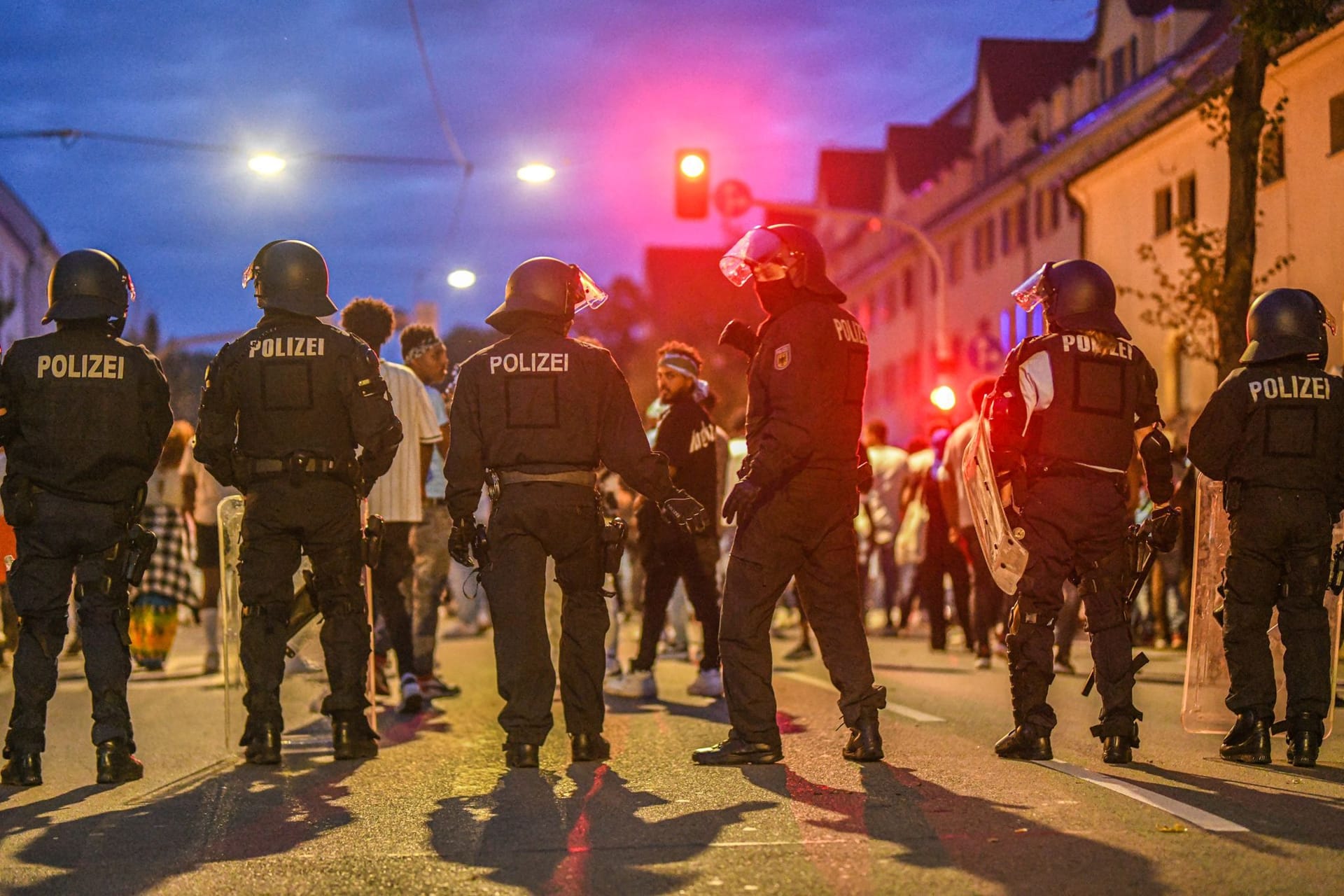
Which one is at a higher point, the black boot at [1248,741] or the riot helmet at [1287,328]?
the riot helmet at [1287,328]

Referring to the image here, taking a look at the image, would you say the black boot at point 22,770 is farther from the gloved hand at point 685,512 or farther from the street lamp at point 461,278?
the street lamp at point 461,278

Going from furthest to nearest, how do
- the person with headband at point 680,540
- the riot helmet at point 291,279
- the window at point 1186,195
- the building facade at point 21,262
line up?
the building facade at point 21,262 → the window at point 1186,195 → the person with headband at point 680,540 → the riot helmet at point 291,279

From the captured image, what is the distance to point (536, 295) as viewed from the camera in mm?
7559

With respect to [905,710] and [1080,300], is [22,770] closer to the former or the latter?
[905,710]

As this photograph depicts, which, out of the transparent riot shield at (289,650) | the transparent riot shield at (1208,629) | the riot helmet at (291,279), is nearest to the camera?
the riot helmet at (291,279)

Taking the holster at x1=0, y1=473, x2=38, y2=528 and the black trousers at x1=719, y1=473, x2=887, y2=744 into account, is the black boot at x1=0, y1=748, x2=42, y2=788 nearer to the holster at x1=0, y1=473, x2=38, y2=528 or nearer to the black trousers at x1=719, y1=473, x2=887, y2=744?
the holster at x1=0, y1=473, x2=38, y2=528

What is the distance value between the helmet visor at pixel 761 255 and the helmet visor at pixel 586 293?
2.39 feet

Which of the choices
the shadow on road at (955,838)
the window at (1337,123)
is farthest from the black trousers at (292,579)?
the window at (1337,123)

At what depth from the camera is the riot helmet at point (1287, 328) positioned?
748cm

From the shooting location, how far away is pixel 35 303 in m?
55.5

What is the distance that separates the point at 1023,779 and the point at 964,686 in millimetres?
A: 4861

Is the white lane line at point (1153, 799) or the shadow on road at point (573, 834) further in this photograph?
the white lane line at point (1153, 799)

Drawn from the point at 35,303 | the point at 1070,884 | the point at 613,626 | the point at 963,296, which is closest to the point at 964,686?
the point at 613,626

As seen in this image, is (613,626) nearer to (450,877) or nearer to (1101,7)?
(450,877)
